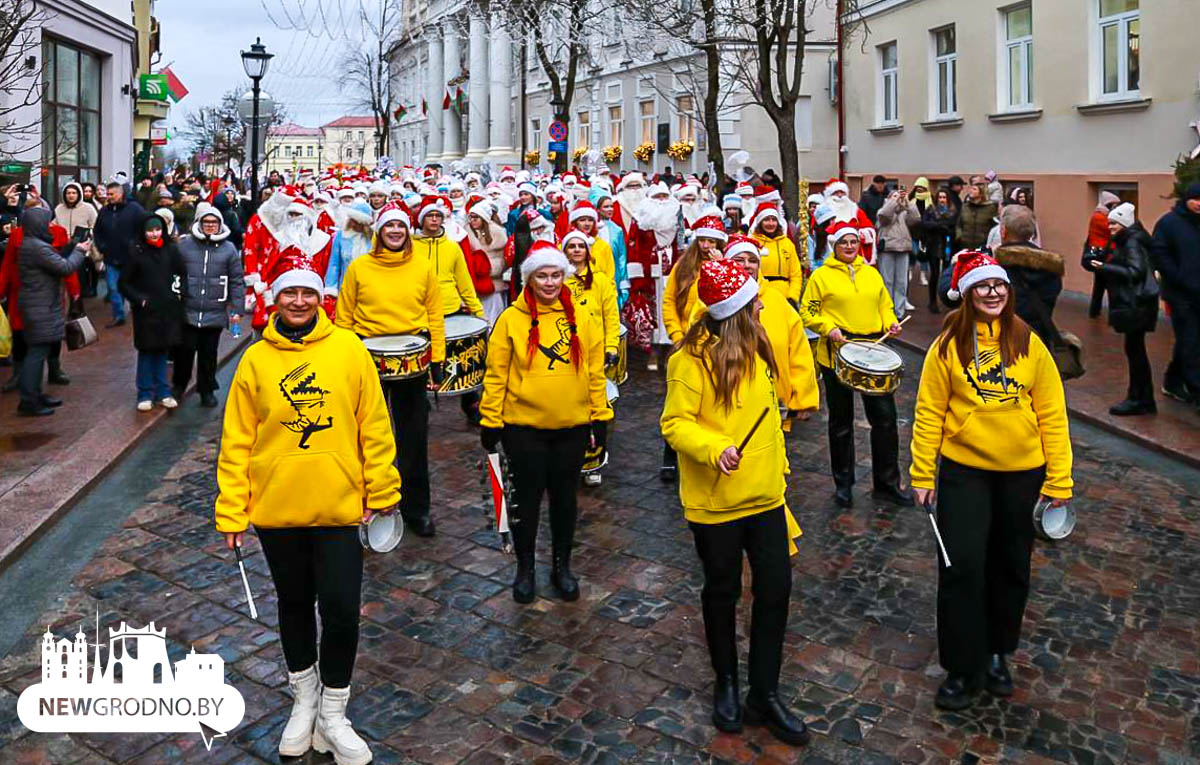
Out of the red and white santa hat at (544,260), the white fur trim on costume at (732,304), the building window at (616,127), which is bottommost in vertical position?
the white fur trim on costume at (732,304)

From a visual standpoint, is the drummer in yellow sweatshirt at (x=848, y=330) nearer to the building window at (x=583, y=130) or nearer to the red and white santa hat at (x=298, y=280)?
the red and white santa hat at (x=298, y=280)

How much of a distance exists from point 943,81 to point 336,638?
22.1m

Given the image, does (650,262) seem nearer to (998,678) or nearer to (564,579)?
(564,579)

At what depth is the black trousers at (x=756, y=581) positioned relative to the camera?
4.59 meters

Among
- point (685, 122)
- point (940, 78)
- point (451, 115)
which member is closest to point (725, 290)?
point (940, 78)

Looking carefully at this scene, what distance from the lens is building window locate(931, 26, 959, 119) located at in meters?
23.3

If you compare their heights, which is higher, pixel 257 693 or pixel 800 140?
pixel 800 140

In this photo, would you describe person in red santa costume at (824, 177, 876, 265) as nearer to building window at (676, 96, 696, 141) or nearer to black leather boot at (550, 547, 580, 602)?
black leather boot at (550, 547, 580, 602)

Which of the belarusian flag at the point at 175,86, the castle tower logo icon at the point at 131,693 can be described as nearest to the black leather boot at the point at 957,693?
the castle tower logo icon at the point at 131,693

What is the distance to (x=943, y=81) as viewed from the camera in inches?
940

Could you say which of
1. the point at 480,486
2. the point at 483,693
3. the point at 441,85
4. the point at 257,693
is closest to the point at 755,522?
the point at 483,693

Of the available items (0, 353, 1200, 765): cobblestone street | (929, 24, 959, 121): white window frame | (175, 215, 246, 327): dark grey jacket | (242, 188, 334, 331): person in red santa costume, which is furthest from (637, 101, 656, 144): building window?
(0, 353, 1200, 765): cobblestone street

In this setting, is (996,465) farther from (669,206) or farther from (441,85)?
(441,85)

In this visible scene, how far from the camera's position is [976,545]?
4848 millimetres
